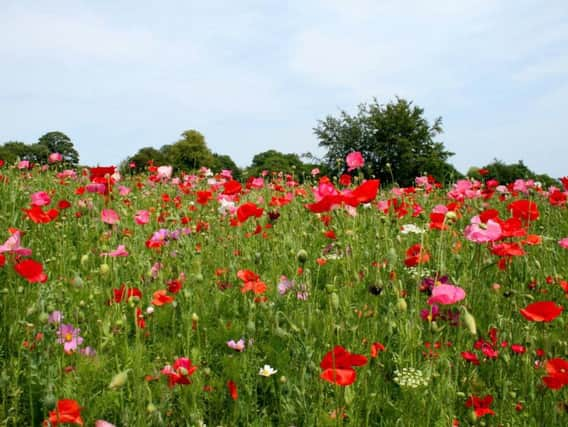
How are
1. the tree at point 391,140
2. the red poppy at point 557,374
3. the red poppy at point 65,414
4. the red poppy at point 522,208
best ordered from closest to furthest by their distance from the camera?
the red poppy at point 65,414, the red poppy at point 557,374, the red poppy at point 522,208, the tree at point 391,140

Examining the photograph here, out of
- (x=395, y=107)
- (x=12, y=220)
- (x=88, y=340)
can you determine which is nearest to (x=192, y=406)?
(x=88, y=340)

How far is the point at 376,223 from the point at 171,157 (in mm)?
47715

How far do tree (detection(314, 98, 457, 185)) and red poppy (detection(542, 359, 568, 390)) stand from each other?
97.1 feet

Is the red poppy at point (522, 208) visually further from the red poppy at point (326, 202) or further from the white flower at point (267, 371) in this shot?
the white flower at point (267, 371)

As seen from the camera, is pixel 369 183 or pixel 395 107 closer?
pixel 369 183

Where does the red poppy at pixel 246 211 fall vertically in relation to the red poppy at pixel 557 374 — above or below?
above

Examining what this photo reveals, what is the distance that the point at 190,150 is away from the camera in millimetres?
52375

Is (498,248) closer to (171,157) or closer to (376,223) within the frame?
(376,223)

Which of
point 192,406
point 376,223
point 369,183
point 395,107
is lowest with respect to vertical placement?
point 192,406

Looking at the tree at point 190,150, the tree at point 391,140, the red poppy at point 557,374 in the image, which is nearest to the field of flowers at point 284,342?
the red poppy at point 557,374

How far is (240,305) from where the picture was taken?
8.84 ft

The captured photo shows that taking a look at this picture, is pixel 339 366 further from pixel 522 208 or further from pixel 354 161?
pixel 354 161

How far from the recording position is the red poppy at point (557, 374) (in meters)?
1.56

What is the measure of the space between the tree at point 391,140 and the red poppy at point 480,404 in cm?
2937
